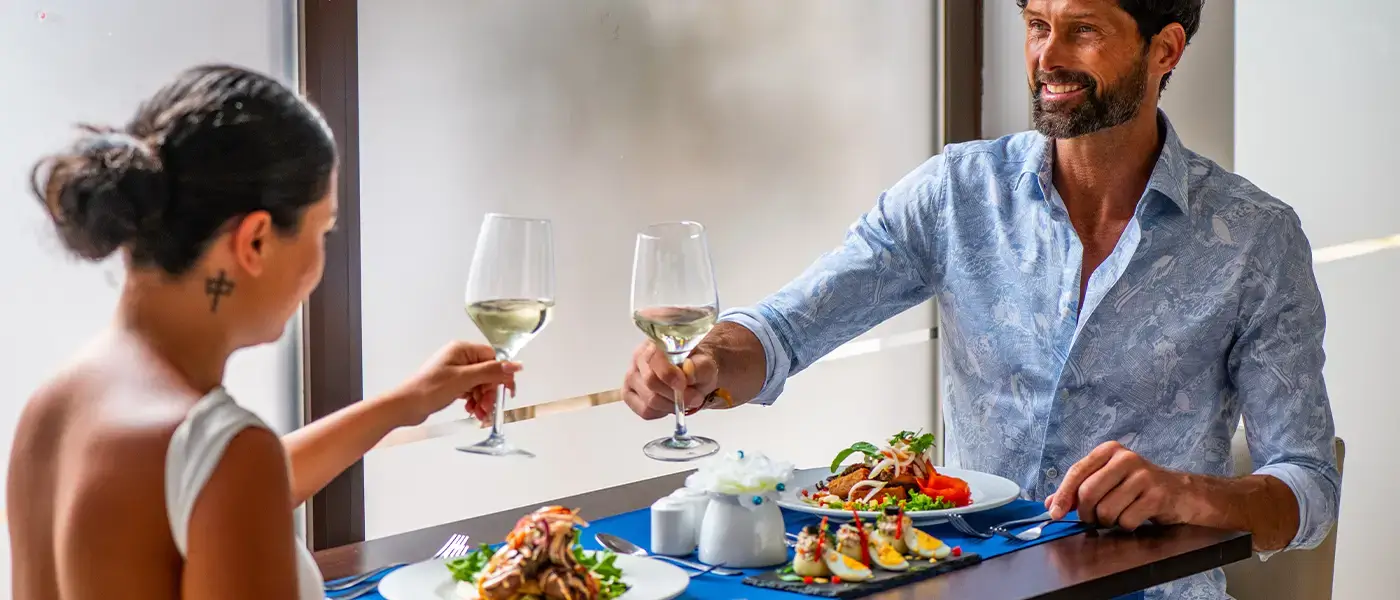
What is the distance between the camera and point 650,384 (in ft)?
6.66

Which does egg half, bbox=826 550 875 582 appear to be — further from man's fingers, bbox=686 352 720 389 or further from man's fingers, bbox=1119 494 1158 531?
man's fingers, bbox=686 352 720 389

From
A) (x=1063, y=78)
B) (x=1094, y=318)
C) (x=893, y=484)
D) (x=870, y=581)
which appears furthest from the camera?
(x=1063, y=78)

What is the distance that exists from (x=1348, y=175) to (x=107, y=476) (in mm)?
3342

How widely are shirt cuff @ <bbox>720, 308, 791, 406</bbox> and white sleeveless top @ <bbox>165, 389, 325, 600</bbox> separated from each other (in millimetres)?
1440

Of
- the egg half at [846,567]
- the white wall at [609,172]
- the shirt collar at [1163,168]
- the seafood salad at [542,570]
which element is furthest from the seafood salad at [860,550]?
the white wall at [609,172]

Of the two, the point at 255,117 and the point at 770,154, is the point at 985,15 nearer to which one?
the point at 770,154

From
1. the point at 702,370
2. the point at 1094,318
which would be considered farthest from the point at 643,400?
the point at 1094,318

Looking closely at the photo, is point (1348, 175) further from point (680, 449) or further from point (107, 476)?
point (107, 476)

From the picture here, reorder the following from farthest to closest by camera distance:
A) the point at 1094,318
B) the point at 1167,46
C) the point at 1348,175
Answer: the point at 1348,175 → the point at 1167,46 → the point at 1094,318

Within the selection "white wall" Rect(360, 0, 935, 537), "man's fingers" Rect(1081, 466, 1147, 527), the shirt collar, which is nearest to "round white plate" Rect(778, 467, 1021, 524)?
"man's fingers" Rect(1081, 466, 1147, 527)

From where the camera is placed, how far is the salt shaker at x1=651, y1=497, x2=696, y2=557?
1.67 m

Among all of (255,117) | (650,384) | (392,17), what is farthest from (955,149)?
(255,117)

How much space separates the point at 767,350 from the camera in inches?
95.0

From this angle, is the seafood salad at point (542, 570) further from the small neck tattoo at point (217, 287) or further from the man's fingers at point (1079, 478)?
the man's fingers at point (1079, 478)
